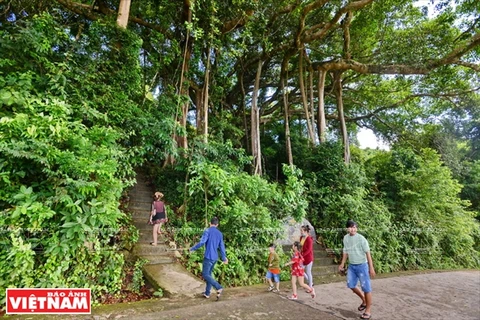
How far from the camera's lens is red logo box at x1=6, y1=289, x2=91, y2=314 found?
2.82 m

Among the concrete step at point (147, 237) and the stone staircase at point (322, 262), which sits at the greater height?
the concrete step at point (147, 237)

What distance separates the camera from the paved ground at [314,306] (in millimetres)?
3070

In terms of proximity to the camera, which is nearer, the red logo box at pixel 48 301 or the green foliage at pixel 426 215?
the red logo box at pixel 48 301

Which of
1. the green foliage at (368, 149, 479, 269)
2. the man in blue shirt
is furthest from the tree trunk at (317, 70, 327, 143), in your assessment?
the man in blue shirt

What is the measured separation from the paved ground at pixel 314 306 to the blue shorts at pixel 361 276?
389 millimetres

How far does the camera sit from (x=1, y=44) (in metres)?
3.70

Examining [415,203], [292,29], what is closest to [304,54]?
[292,29]

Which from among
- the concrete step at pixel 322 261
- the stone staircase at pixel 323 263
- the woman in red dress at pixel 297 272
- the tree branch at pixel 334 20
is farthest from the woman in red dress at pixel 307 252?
the tree branch at pixel 334 20

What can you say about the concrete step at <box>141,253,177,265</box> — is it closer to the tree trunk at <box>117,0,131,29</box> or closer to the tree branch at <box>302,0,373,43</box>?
the tree trunk at <box>117,0,131,29</box>

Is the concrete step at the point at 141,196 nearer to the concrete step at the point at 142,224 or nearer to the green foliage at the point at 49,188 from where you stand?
the concrete step at the point at 142,224

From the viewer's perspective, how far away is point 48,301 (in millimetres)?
2951

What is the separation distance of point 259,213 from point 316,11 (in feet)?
23.6

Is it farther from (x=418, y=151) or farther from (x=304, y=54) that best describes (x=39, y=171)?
(x=418, y=151)

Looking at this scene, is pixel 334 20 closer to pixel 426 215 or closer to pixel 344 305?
pixel 426 215
